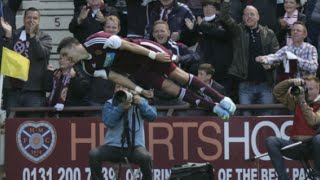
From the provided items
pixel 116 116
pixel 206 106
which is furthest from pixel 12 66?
pixel 206 106

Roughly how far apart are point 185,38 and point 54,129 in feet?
7.89

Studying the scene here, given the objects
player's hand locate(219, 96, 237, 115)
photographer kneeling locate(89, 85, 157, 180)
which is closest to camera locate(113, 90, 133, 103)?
photographer kneeling locate(89, 85, 157, 180)

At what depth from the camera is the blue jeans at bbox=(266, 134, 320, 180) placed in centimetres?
1334

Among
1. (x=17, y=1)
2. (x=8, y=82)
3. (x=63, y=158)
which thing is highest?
(x=17, y=1)

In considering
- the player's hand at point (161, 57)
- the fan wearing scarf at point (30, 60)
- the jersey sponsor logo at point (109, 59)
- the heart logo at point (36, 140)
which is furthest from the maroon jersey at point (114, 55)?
the fan wearing scarf at point (30, 60)

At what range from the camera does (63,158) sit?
14836 millimetres

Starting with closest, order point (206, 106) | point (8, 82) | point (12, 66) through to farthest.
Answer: point (206, 106)
point (12, 66)
point (8, 82)

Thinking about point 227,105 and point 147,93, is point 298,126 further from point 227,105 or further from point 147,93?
point 147,93

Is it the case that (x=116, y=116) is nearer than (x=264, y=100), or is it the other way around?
(x=116, y=116)

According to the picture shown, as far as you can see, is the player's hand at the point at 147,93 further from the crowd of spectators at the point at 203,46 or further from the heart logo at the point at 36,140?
the heart logo at the point at 36,140

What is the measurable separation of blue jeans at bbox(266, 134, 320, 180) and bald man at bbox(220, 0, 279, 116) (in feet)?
4.86

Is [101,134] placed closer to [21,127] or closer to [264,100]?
[21,127]

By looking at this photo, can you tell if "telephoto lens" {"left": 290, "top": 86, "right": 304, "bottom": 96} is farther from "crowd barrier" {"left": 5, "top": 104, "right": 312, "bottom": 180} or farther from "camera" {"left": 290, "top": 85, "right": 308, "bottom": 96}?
"crowd barrier" {"left": 5, "top": 104, "right": 312, "bottom": 180}

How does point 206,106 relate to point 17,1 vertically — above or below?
below
